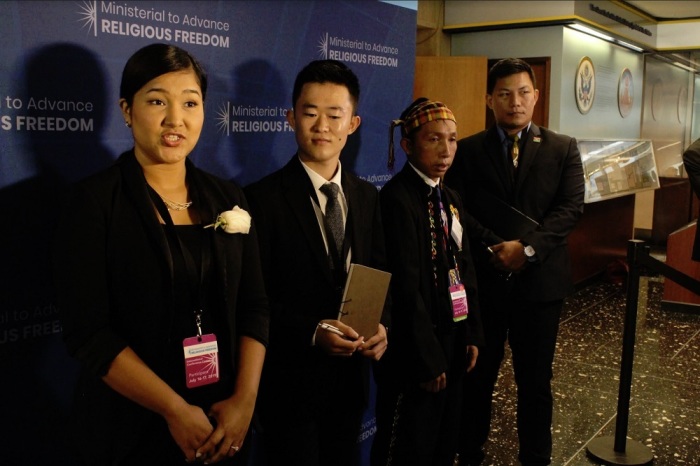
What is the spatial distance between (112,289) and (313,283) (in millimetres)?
654

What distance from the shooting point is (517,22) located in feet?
28.5

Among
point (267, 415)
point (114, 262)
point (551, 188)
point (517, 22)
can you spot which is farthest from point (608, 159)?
point (114, 262)

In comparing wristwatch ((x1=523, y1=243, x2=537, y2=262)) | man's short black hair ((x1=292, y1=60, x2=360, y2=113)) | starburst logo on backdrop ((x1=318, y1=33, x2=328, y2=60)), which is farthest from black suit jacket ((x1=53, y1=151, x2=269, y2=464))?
wristwatch ((x1=523, y1=243, x2=537, y2=262))

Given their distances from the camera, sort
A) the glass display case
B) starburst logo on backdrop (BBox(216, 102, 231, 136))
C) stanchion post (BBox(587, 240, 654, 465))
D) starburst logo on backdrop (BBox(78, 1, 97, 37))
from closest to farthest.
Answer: starburst logo on backdrop (BBox(78, 1, 97, 37))
starburst logo on backdrop (BBox(216, 102, 231, 136))
stanchion post (BBox(587, 240, 654, 465))
the glass display case

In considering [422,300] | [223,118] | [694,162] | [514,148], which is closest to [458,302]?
[422,300]

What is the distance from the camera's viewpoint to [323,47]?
8.86 feet

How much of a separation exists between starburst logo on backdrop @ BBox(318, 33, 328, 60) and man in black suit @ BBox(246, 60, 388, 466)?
1.75ft

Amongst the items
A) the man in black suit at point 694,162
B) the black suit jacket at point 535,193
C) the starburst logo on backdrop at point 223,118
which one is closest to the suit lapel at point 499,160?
the black suit jacket at point 535,193

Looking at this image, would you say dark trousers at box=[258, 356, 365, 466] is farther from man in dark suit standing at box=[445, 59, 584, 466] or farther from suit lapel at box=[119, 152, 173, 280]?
man in dark suit standing at box=[445, 59, 584, 466]

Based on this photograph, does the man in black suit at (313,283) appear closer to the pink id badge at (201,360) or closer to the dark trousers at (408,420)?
the dark trousers at (408,420)

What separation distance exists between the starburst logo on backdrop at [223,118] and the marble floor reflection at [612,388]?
2.02 meters

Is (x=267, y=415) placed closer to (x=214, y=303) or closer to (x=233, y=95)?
(x=214, y=303)

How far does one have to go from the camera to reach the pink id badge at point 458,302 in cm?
249

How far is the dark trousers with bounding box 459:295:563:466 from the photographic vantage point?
3.05m
